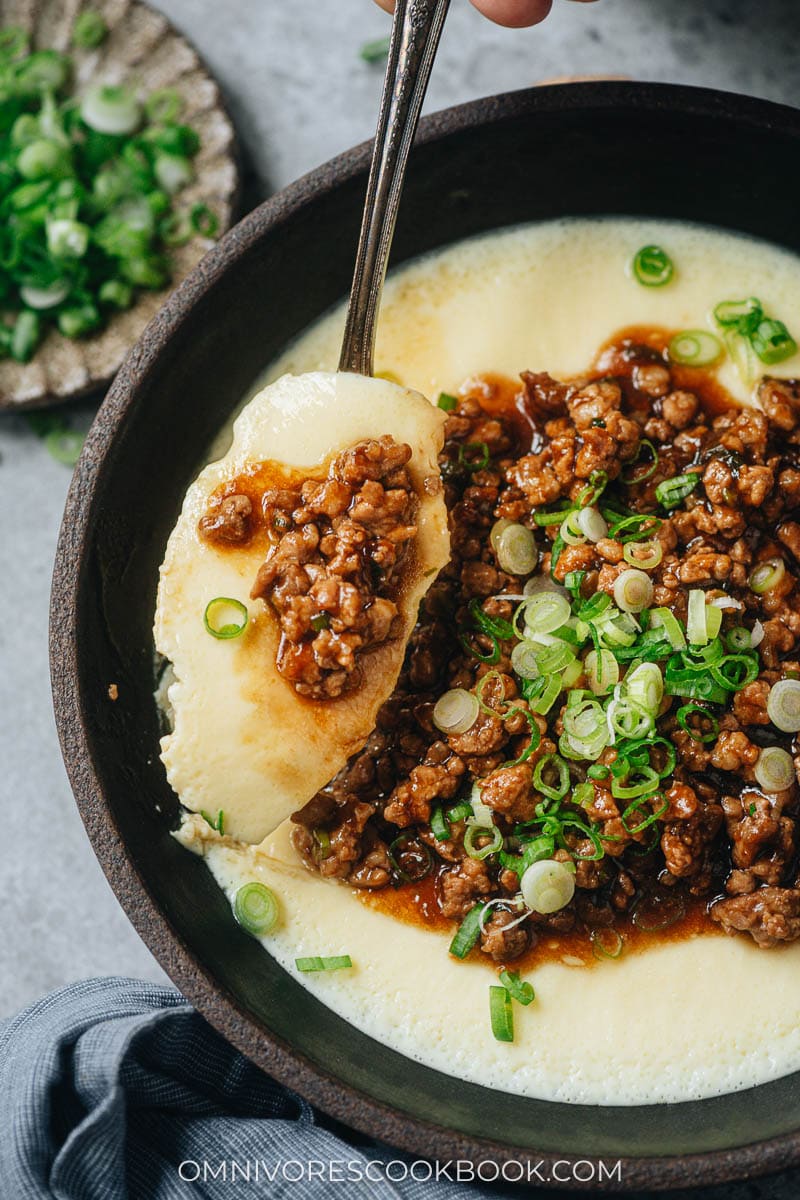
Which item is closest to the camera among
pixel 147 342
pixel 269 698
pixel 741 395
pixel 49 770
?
pixel 269 698

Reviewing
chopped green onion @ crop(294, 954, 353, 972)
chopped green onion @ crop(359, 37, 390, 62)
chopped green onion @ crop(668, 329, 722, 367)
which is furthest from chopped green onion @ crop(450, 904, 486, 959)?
chopped green onion @ crop(359, 37, 390, 62)

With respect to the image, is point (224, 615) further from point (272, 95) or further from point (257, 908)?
point (272, 95)

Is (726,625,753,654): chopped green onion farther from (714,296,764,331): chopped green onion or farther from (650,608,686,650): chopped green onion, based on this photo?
(714,296,764,331): chopped green onion

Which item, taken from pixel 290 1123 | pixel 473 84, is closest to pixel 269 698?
pixel 290 1123

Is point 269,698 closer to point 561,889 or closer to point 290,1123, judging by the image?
point 561,889

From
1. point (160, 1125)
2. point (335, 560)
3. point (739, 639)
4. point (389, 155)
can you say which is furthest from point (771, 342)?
point (160, 1125)

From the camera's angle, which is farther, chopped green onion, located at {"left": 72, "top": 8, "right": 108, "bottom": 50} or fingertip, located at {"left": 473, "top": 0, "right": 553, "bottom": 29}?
chopped green onion, located at {"left": 72, "top": 8, "right": 108, "bottom": 50}

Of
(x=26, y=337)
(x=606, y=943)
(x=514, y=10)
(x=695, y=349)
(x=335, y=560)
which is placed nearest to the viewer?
(x=335, y=560)
